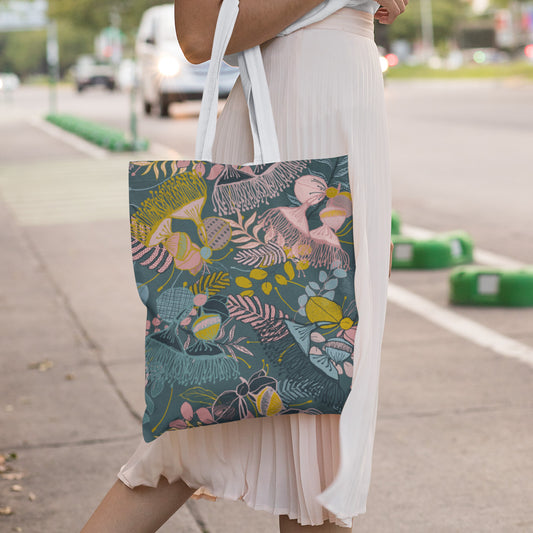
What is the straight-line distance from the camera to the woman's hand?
213 centimetres

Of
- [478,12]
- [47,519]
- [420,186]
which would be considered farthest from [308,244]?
[478,12]

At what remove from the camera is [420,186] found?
11.6 meters

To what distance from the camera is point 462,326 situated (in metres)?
5.58

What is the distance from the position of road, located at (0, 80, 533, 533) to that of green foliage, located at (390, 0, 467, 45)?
9351 cm

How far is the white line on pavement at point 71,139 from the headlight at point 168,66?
9.22 ft

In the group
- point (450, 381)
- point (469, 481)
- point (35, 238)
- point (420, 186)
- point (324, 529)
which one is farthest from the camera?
point (420, 186)

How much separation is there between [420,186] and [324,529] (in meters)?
9.72

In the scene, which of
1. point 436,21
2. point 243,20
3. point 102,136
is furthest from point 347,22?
point 436,21

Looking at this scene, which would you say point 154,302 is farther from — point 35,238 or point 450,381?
point 35,238

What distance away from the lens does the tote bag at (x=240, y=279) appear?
1912 millimetres

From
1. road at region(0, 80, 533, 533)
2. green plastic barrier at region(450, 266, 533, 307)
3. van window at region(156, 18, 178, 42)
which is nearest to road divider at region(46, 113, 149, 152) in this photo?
van window at region(156, 18, 178, 42)

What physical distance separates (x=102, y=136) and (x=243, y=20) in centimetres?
1679

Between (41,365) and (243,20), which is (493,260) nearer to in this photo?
(41,365)

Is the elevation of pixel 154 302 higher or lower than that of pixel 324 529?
higher
